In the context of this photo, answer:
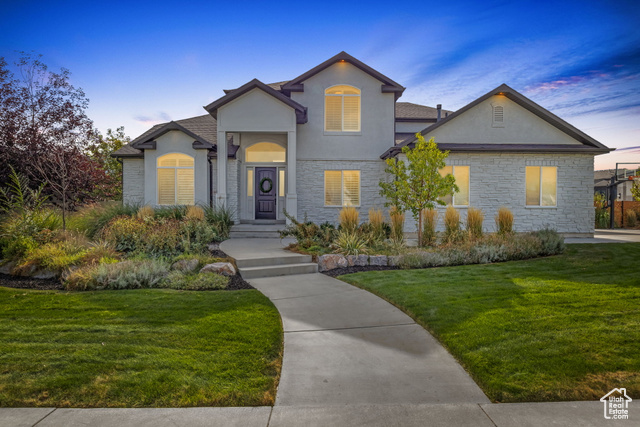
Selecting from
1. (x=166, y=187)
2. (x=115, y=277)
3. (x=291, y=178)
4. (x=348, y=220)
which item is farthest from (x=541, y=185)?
(x=166, y=187)

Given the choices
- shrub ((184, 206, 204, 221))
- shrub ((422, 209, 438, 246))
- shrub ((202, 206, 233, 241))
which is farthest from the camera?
shrub ((202, 206, 233, 241))

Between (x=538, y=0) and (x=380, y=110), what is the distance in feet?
20.7

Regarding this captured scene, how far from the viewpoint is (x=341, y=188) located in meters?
15.4

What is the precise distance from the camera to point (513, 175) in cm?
1425

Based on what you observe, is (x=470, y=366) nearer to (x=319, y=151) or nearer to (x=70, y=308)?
(x=70, y=308)

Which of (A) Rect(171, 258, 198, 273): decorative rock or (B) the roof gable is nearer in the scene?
(A) Rect(171, 258, 198, 273): decorative rock

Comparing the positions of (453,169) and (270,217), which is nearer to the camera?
(453,169)

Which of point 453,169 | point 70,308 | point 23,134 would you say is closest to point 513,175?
point 453,169

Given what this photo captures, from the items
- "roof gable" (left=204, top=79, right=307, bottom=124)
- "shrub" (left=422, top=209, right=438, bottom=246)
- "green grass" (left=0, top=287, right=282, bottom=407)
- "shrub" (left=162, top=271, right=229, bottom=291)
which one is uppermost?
"roof gable" (left=204, top=79, right=307, bottom=124)

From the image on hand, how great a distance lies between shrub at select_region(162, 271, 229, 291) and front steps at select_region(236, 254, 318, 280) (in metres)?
0.78

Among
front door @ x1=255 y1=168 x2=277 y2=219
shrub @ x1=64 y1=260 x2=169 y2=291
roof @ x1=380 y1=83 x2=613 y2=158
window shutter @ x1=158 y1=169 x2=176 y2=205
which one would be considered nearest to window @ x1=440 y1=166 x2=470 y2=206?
roof @ x1=380 y1=83 x2=613 y2=158

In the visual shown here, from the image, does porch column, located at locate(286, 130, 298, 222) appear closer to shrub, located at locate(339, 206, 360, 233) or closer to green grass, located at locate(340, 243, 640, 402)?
shrub, located at locate(339, 206, 360, 233)

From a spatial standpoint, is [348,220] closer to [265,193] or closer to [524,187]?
[265,193]

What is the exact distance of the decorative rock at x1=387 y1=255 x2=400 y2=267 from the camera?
342 inches
